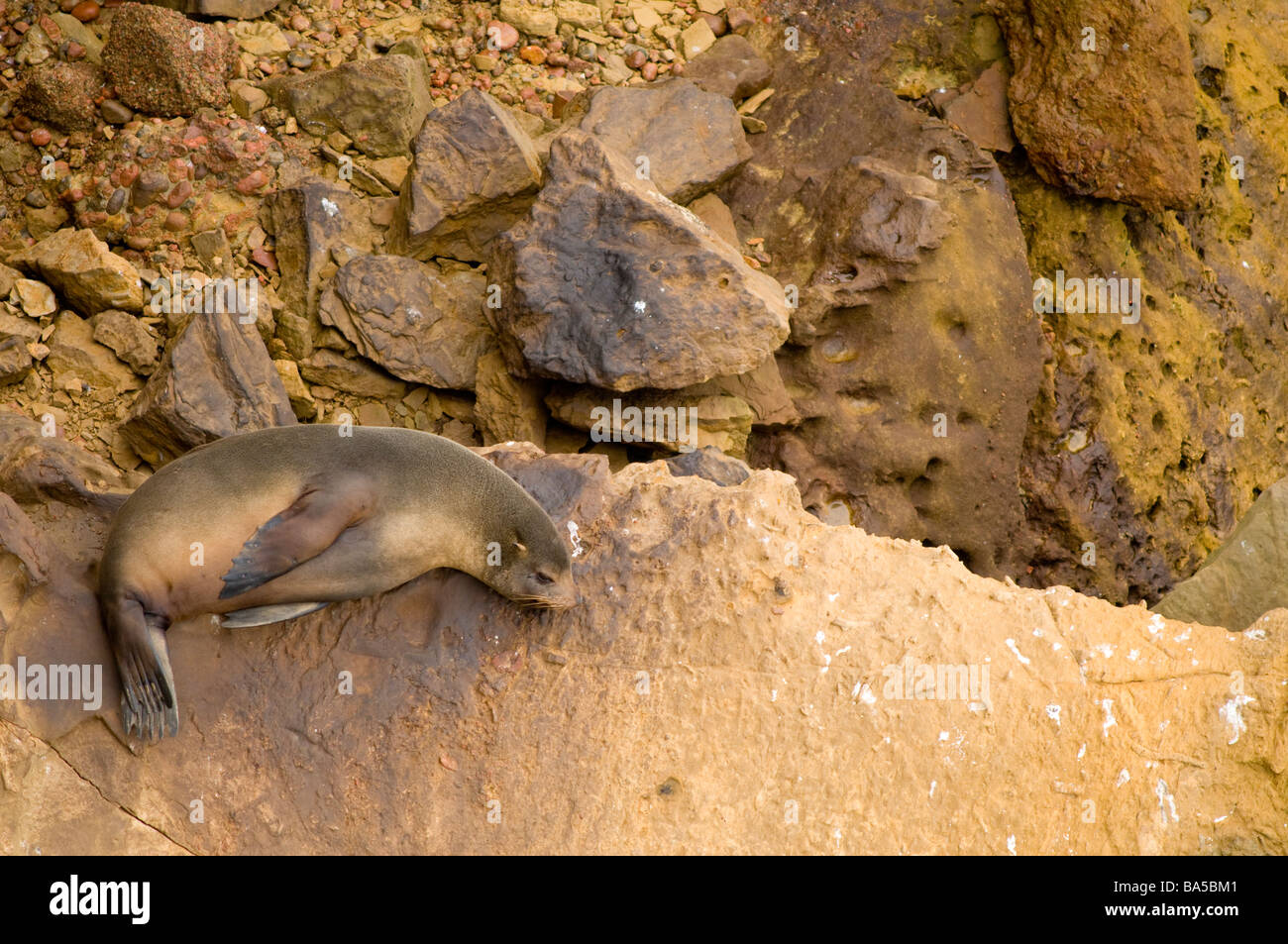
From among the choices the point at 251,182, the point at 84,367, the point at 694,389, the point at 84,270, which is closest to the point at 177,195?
the point at 251,182

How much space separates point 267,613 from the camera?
4.55m

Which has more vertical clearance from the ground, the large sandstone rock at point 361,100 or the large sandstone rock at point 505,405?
the large sandstone rock at point 361,100

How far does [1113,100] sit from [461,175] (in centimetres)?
393

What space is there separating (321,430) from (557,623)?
1.15m

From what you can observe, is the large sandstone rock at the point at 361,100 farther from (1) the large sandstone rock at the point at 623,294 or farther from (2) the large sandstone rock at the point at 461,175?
(1) the large sandstone rock at the point at 623,294

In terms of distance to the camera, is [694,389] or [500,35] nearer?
[694,389]

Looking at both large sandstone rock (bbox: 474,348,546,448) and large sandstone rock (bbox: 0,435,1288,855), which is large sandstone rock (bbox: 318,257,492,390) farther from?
large sandstone rock (bbox: 0,435,1288,855)

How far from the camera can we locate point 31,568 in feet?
15.1

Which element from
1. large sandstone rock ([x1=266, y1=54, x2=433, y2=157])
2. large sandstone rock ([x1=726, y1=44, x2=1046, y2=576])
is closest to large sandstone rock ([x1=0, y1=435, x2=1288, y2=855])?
large sandstone rock ([x1=726, y1=44, x2=1046, y2=576])

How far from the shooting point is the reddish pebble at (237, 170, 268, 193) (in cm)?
733

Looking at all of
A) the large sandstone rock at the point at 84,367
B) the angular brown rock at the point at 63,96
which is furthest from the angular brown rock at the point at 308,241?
the angular brown rock at the point at 63,96

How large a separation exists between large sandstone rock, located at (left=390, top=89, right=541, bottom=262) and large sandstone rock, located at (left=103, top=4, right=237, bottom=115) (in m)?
1.32

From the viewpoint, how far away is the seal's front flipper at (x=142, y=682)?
442 cm

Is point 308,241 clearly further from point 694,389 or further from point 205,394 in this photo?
point 694,389
